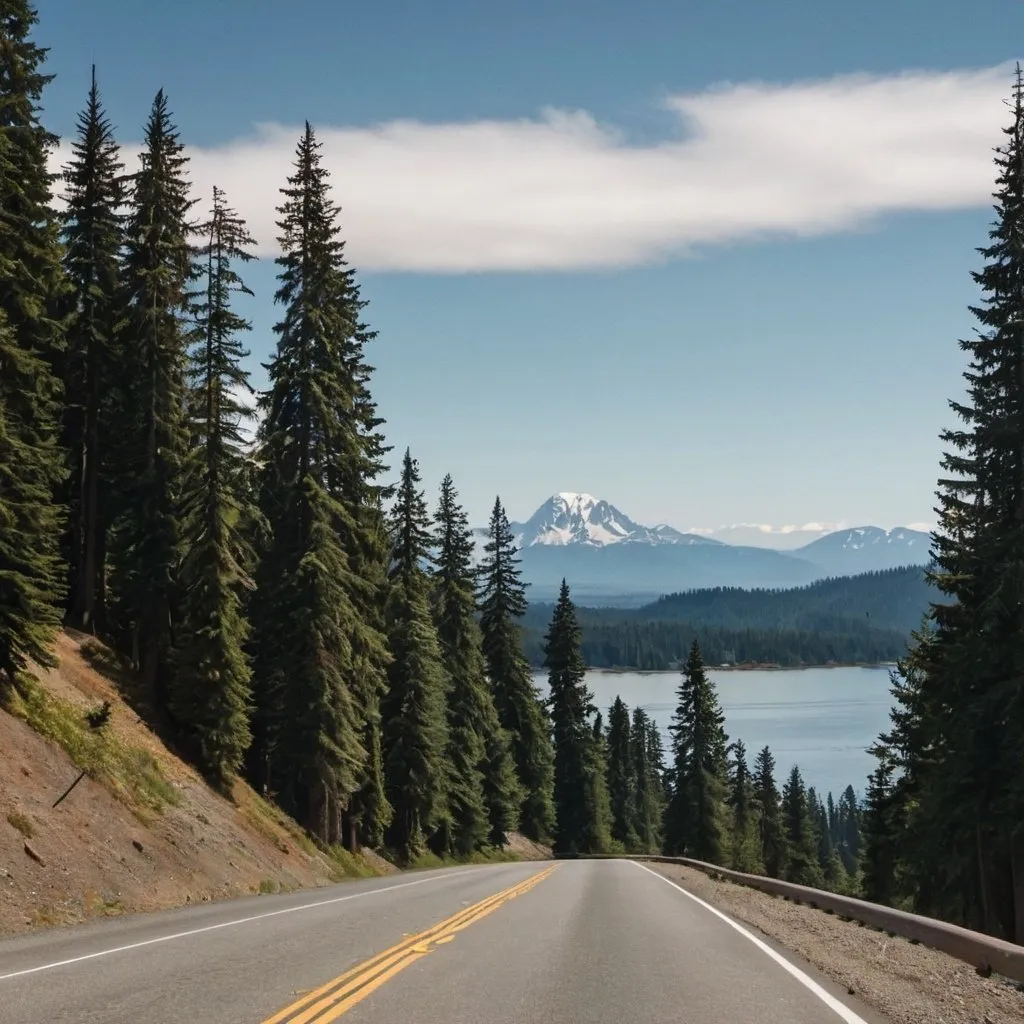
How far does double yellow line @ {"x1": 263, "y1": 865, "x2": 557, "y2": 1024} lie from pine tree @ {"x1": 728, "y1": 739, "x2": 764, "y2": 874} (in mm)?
74411

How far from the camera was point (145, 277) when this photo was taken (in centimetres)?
3362

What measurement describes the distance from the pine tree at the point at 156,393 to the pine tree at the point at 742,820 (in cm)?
6135

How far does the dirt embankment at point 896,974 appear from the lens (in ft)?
30.1

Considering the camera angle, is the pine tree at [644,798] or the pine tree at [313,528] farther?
the pine tree at [644,798]

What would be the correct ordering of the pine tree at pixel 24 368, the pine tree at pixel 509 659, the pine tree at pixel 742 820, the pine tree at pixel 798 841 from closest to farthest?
1. the pine tree at pixel 24 368
2. the pine tree at pixel 509 659
3. the pine tree at pixel 742 820
4. the pine tree at pixel 798 841

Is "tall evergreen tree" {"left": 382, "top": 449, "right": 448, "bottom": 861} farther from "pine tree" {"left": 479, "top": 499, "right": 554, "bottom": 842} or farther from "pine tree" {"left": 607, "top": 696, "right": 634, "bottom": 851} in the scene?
"pine tree" {"left": 607, "top": 696, "right": 634, "bottom": 851}

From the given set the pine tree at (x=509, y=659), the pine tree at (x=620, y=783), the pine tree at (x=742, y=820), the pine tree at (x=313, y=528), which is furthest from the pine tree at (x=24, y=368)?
the pine tree at (x=620, y=783)

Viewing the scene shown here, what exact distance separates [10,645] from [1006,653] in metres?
22.5

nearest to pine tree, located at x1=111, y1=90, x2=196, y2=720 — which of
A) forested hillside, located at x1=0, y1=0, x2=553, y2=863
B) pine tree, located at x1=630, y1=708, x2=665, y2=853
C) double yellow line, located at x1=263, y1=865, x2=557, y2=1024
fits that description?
forested hillside, located at x1=0, y1=0, x2=553, y2=863

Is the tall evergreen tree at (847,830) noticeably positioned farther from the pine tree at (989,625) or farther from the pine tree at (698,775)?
the pine tree at (989,625)

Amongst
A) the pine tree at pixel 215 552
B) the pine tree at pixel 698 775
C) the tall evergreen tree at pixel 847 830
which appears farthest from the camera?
the tall evergreen tree at pixel 847 830

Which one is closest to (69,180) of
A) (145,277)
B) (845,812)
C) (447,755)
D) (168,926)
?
(145,277)

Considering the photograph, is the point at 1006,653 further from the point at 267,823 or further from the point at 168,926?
the point at 267,823

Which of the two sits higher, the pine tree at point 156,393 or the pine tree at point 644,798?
the pine tree at point 156,393
